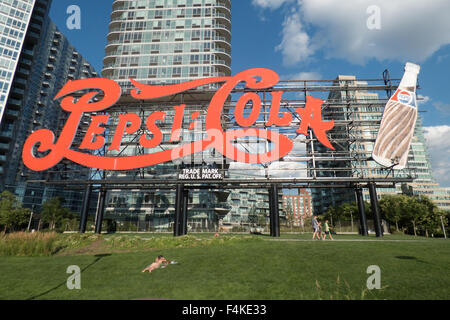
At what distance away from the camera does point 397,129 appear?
86.4 ft

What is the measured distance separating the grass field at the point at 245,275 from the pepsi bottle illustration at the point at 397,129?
1449 centimetres

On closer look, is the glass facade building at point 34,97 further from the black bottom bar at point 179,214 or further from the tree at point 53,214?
the black bottom bar at point 179,214

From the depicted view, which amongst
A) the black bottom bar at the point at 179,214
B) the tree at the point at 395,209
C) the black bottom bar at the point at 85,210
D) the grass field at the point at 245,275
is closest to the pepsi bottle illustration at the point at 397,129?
the grass field at the point at 245,275

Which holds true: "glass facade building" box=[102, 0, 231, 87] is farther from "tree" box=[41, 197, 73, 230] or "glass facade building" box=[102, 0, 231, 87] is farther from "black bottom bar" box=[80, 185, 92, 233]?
"black bottom bar" box=[80, 185, 92, 233]

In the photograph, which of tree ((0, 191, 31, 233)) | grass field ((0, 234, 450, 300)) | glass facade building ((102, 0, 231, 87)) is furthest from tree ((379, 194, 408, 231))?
tree ((0, 191, 31, 233))

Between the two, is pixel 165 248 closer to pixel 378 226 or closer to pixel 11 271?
pixel 11 271

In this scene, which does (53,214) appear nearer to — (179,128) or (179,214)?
(179,214)

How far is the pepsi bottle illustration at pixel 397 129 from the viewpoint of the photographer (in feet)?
85.4

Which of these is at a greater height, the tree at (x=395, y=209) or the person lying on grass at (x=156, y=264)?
the tree at (x=395, y=209)

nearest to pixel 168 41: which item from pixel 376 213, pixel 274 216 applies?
pixel 274 216

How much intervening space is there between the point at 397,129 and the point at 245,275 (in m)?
25.8

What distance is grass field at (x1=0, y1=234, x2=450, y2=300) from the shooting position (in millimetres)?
8148

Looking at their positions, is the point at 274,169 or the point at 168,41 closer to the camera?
the point at 274,169

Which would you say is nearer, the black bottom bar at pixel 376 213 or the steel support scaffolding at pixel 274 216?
the steel support scaffolding at pixel 274 216
